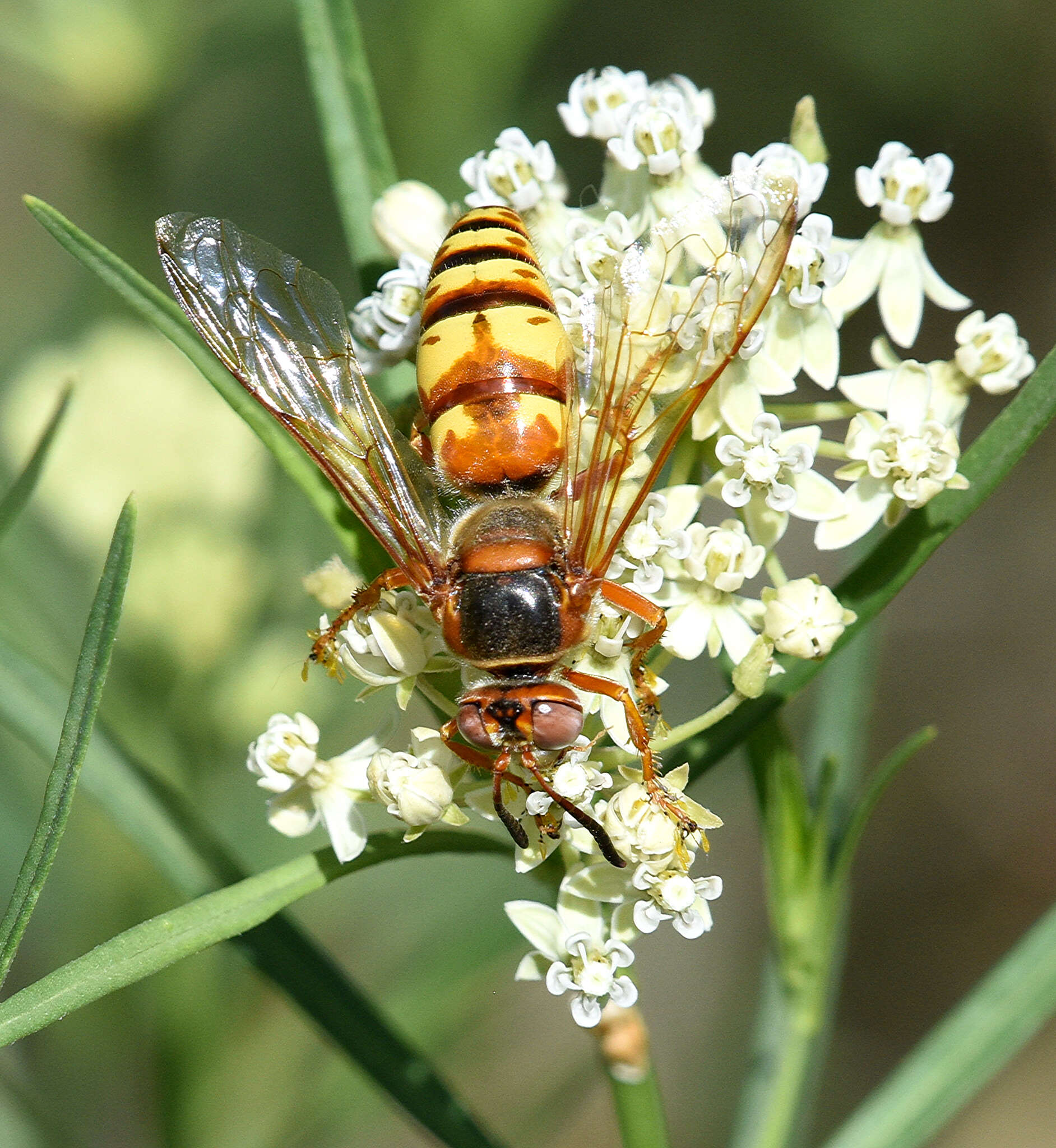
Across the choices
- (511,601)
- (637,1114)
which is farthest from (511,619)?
(637,1114)

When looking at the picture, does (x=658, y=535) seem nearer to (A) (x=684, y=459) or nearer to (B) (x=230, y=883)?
(A) (x=684, y=459)

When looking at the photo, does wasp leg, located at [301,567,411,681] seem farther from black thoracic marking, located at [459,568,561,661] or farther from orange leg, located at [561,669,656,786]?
orange leg, located at [561,669,656,786]

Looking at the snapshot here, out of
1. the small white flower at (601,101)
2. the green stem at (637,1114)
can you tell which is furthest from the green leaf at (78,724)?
the small white flower at (601,101)

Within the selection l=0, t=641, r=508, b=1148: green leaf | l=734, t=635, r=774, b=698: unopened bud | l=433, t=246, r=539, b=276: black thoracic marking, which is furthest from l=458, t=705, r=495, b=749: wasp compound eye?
l=433, t=246, r=539, b=276: black thoracic marking

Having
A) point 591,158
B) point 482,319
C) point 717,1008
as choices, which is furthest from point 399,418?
point 717,1008

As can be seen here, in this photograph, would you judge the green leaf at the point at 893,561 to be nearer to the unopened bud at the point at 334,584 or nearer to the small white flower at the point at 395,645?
the small white flower at the point at 395,645

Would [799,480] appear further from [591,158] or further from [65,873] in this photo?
[591,158]
